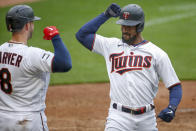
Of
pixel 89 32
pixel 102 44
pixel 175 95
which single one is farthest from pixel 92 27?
pixel 175 95

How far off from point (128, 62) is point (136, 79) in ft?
0.70

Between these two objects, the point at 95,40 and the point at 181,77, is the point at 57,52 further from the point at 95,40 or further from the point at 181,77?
the point at 181,77

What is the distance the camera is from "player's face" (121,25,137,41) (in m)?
4.26

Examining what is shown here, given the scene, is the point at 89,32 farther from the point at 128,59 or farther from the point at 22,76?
the point at 22,76

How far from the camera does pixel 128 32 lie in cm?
428

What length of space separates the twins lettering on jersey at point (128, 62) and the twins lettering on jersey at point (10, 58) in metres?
1.13

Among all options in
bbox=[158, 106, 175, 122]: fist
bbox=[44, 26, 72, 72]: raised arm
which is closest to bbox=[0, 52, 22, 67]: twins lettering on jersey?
bbox=[44, 26, 72, 72]: raised arm

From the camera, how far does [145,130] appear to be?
4262mm

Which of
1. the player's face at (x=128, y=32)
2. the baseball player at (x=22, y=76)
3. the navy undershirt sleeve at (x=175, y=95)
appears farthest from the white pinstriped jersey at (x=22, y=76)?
the navy undershirt sleeve at (x=175, y=95)

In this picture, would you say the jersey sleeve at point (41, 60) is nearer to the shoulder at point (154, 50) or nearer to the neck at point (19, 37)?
the neck at point (19, 37)

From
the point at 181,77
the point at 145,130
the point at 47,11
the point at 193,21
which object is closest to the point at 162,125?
the point at 145,130

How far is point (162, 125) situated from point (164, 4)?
36.9ft

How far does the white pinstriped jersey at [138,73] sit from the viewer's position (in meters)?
4.18

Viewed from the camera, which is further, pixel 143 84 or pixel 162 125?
pixel 162 125
